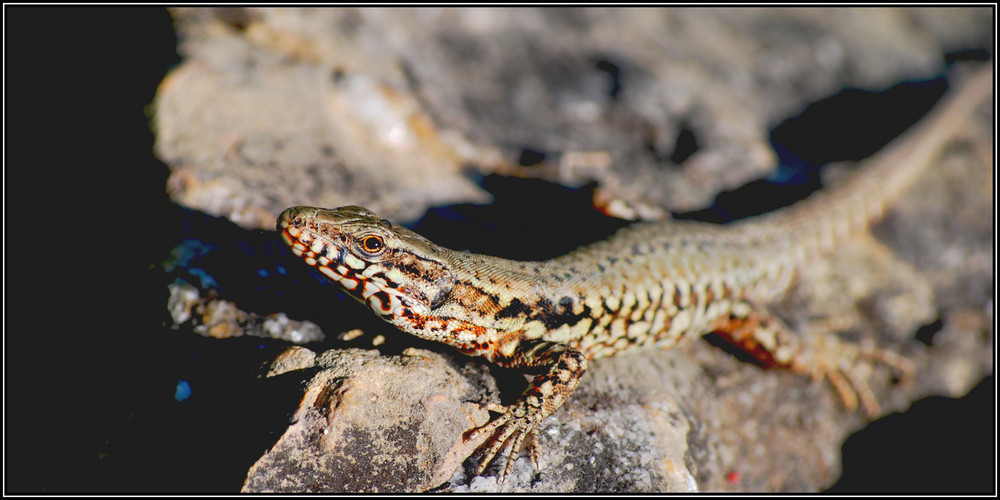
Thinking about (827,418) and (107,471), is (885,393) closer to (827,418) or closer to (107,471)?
(827,418)

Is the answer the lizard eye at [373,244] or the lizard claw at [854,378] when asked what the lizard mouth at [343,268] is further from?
the lizard claw at [854,378]

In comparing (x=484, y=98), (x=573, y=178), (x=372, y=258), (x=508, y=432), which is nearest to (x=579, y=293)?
(x=508, y=432)

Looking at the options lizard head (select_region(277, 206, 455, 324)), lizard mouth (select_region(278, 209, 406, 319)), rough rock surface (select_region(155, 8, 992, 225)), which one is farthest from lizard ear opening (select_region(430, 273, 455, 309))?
rough rock surface (select_region(155, 8, 992, 225))

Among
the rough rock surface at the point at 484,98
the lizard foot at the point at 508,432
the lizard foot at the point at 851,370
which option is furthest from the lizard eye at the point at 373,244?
the lizard foot at the point at 851,370

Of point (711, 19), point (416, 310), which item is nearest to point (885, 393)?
point (416, 310)

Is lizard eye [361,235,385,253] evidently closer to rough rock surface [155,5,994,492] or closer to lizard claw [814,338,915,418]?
rough rock surface [155,5,994,492]
